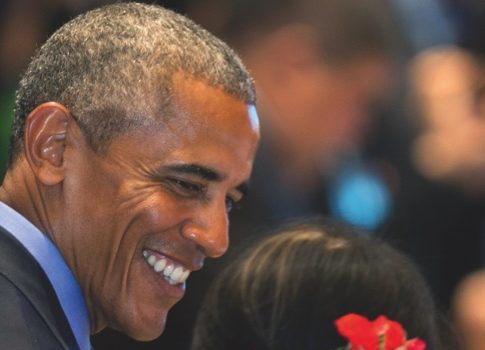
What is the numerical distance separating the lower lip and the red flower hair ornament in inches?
15.6

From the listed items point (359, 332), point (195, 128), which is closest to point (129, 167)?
point (195, 128)

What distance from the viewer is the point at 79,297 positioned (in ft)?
8.98

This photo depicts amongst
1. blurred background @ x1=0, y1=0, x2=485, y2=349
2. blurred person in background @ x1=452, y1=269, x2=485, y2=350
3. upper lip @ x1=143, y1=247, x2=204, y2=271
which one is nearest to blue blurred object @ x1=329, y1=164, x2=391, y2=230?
blurred background @ x1=0, y1=0, x2=485, y2=349

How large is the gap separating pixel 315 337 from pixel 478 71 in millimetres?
2506

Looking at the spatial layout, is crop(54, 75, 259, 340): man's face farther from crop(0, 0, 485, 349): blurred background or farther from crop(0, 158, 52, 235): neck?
crop(0, 0, 485, 349): blurred background

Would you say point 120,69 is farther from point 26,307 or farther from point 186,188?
point 26,307

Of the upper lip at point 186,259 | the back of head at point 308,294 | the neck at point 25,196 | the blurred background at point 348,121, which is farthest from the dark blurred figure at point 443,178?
the neck at point 25,196

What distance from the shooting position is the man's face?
8.96 ft

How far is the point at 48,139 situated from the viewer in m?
2.75

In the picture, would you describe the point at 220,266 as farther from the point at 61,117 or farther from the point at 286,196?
the point at 61,117

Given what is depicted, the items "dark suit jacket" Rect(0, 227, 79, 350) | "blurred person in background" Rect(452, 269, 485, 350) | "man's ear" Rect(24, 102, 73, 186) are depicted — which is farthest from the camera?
"blurred person in background" Rect(452, 269, 485, 350)

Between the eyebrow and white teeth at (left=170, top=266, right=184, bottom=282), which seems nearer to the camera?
the eyebrow

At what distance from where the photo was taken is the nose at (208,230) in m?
2.79

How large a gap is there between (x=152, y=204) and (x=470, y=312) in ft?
5.95
